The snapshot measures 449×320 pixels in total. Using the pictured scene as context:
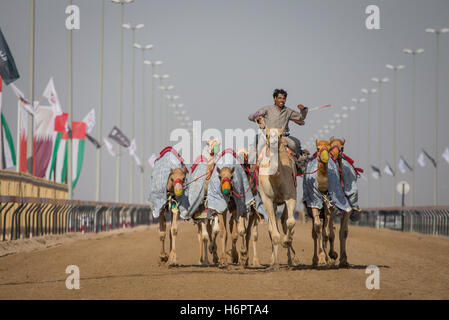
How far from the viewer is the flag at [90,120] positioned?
58.8m

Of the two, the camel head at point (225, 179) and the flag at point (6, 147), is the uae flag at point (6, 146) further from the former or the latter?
the camel head at point (225, 179)

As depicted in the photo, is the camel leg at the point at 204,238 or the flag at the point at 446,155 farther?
the flag at the point at 446,155

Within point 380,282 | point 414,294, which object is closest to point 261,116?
point 380,282

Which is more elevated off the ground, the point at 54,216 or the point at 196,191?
the point at 196,191

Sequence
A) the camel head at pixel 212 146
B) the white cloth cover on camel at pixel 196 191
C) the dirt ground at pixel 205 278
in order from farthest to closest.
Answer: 1. the camel head at pixel 212 146
2. the white cloth cover on camel at pixel 196 191
3. the dirt ground at pixel 205 278

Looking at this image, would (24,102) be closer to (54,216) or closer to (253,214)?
(54,216)

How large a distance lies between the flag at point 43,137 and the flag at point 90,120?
2.04 meters

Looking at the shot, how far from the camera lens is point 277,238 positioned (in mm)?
17656

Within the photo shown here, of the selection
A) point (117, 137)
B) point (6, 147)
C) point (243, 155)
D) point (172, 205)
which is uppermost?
point (117, 137)

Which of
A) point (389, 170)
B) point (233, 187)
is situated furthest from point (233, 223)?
point (389, 170)

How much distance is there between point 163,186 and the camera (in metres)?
20.4

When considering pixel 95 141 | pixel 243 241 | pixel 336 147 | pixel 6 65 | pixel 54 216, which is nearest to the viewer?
pixel 336 147

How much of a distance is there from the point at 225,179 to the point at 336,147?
Answer: 2.35 m

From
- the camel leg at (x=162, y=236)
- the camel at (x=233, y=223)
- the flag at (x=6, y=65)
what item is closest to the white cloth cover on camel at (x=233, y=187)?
the camel at (x=233, y=223)
